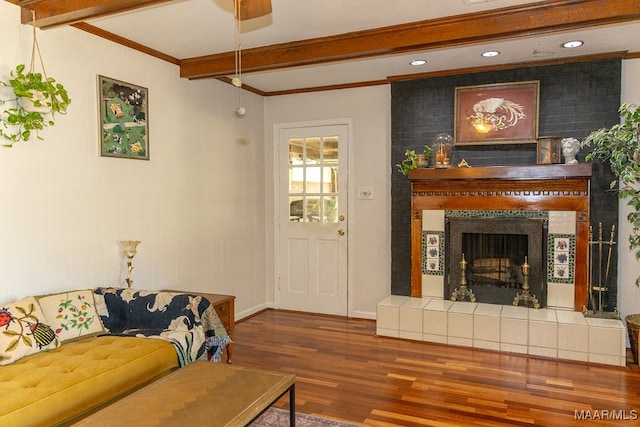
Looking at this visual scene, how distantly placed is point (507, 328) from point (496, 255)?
0.73 m

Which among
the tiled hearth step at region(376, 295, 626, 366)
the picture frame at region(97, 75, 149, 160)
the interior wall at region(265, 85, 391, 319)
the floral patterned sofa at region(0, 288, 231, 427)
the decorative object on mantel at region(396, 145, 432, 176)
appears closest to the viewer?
the floral patterned sofa at region(0, 288, 231, 427)

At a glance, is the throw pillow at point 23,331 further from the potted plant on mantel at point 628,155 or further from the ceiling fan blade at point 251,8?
the potted plant on mantel at point 628,155

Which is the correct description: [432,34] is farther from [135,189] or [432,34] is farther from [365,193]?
[135,189]

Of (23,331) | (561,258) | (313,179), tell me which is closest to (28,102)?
(23,331)

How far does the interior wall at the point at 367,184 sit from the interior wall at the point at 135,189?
3.33 feet

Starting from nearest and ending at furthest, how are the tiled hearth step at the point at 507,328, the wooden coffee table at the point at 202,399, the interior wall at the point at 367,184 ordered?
the wooden coffee table at the point at 202,399 < the tiled hearth step at the point at 507,328 < the interior wall at the point at 367,184

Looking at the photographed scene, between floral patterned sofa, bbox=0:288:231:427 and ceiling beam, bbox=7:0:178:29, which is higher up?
ceiling beam, bbox=7:0:178:29

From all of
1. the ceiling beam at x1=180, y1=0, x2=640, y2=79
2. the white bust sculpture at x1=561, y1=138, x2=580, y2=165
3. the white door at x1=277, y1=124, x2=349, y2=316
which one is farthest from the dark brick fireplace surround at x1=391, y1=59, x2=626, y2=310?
the ceiling beam at x1=180, y1=0, x2=640, y2=79

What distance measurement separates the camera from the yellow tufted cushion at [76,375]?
196 cm

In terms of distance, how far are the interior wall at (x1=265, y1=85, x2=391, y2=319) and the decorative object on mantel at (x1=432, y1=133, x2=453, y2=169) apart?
572mm

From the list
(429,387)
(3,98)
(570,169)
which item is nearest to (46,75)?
(3,98)

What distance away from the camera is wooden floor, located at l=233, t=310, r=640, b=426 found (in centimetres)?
277

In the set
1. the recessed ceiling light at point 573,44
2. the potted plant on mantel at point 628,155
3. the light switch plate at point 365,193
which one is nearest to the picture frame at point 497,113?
the recessed ceiling light at point 573,44

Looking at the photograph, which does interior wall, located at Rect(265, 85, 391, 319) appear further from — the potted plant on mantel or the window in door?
the potted plant on mantel
